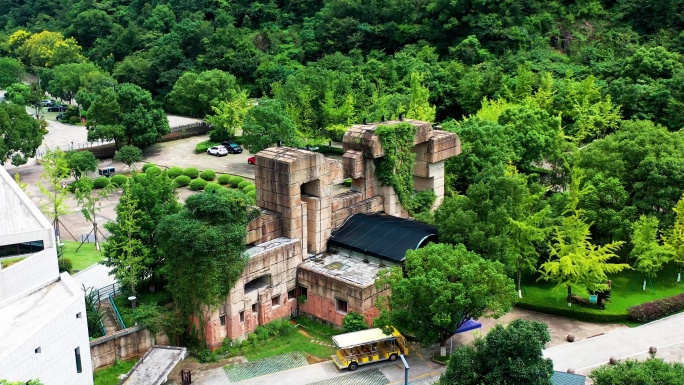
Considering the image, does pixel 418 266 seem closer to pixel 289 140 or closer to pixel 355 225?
pixel 355 225

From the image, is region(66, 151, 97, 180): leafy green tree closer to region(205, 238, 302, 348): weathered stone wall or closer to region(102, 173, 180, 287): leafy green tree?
region(102, 173, 180, 287): leafy green tree

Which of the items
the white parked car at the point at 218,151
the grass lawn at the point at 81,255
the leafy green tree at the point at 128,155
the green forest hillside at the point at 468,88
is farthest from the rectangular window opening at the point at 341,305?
the white parked car at the point at 218,151


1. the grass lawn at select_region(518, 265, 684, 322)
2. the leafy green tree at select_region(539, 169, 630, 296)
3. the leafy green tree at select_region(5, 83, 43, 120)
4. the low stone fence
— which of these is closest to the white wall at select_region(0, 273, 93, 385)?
the low stone fence

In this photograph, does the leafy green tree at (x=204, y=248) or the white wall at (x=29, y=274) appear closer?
the white wall at (x=29, y=274)

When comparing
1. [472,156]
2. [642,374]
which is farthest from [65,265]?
[642,374]

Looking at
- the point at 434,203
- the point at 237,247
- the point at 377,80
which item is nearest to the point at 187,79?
the point at 377,80

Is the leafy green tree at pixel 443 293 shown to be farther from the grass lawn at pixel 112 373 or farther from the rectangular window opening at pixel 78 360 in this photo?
the rectangular window opening at pixel 78 360
